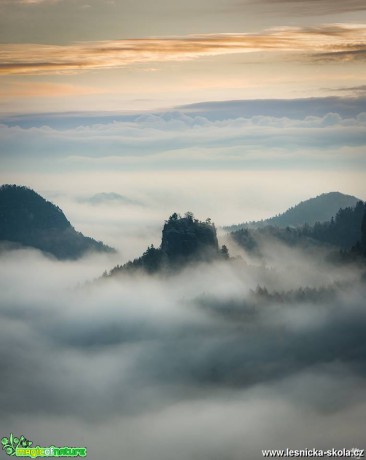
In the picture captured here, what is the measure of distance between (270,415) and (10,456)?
2439 inches

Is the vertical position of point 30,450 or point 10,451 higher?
point 30,450

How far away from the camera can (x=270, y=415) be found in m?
198

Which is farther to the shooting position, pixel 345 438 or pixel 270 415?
pixel 270 415

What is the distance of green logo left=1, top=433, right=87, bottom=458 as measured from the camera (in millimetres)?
159250

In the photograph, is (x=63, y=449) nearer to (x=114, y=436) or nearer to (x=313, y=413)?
(x=114, y=436)

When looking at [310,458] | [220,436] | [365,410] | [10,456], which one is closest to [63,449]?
[10,456]

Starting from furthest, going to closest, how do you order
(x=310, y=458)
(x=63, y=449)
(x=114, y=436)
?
1. (x=114, y=436)
2. (x=63, y=449)
3. (x=310, y=458)

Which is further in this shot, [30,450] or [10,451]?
[30,450]

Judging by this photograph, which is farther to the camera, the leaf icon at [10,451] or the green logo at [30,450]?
the green logo at [30,450]

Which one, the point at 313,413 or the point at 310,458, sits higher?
the point at 313,413

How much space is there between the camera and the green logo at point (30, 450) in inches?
6270

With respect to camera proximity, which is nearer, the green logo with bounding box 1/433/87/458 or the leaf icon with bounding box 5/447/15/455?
the leaf icon with bounding box 5/447/15/455

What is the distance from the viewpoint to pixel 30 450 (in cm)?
16100

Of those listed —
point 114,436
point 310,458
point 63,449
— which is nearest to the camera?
point 310,458
